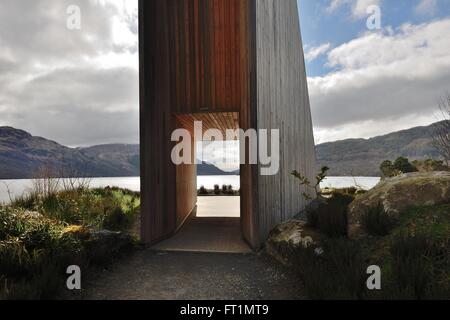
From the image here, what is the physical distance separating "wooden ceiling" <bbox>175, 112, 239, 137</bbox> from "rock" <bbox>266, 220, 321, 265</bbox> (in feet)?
10.1

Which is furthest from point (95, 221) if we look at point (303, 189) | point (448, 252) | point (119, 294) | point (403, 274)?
point (303, 189)

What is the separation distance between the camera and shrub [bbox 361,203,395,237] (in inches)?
151

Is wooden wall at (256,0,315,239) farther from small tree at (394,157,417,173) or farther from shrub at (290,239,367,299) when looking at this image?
small tree at (394,157,417,173)

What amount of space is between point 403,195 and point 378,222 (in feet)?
2.60

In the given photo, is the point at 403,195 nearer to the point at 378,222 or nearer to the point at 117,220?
the point at 378,222

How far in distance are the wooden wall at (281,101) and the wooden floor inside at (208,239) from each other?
0.70 meters

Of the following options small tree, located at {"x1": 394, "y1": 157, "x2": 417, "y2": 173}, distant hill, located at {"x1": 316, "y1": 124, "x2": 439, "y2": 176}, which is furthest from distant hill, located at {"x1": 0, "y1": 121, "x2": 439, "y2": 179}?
small tree, located at {"x1": 394, "y1": 157, "x2": 417, "y2": 173}

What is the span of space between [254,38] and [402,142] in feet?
361

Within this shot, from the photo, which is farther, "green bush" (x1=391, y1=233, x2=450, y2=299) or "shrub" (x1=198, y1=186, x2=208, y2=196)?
"shrub" (x1=198, y1=186, x2=208, y2=196)

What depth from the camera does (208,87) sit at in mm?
6238

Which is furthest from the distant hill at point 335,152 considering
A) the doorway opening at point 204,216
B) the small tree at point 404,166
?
the doorway opening at point 204,216

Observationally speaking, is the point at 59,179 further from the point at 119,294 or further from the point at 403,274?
the point at 403,274

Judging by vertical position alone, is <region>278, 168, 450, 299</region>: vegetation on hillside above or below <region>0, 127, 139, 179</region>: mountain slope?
below

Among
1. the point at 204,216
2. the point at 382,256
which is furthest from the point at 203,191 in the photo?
the point at 382,256
